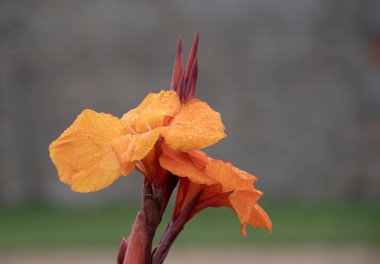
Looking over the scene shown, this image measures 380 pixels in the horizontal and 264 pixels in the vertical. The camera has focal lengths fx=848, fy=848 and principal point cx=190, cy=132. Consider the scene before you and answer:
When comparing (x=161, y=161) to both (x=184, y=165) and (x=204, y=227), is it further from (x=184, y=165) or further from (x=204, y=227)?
(x=204, y=227)

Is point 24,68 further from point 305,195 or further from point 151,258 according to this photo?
point 151,258

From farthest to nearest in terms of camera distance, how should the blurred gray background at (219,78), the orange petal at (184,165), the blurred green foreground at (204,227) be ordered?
the blurred gray background at (219,78)
the blurred green foreground at (204,227)
the orange petal at (184,165)

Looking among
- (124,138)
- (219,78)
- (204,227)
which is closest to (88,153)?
(124,138)

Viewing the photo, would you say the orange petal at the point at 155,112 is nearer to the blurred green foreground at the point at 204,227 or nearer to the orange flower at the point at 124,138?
the orange flower at the point at 124,138

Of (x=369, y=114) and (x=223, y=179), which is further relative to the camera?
(x=369, y=114)

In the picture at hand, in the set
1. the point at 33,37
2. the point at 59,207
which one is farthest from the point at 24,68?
the point at 59,207

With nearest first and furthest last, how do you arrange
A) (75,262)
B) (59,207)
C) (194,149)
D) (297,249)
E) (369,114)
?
(194,149) < (75,262) < (297,249) < (59,207) < (369,114)

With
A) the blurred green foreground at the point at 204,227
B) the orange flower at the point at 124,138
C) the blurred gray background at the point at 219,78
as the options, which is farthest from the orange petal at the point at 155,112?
the blurred gray background at the point at 219,78

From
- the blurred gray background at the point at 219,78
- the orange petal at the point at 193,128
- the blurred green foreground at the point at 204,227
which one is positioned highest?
the orange petal at the point at 193,128
